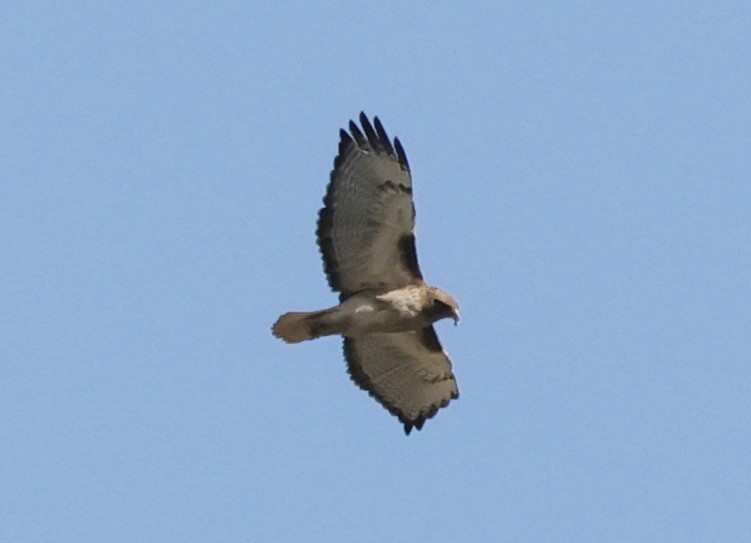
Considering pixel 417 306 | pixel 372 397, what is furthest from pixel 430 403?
pixel 417 306

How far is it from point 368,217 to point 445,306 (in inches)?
37.9

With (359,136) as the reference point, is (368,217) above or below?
below

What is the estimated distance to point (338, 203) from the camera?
56.6ft

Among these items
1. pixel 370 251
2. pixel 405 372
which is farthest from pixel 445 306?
pixel 405 372

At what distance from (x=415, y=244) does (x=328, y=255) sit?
73 centimetres

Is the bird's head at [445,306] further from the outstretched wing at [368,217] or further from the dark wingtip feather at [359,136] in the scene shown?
the dark wingtip feather at [359,136]

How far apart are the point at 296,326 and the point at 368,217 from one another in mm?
1071

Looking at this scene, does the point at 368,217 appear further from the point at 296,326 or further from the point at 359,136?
the point at 296,326

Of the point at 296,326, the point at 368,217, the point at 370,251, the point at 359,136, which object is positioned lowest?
the point at 296,326

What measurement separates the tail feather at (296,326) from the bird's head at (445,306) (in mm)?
942

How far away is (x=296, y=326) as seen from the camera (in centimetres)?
1697

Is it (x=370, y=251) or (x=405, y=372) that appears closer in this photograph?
(x=370, y=251)

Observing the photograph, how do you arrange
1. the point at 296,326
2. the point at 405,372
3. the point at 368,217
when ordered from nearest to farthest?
the point at 296,326
the point at 368,217
the point at 405,372

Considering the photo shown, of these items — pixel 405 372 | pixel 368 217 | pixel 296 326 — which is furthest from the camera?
pixel 405 372
